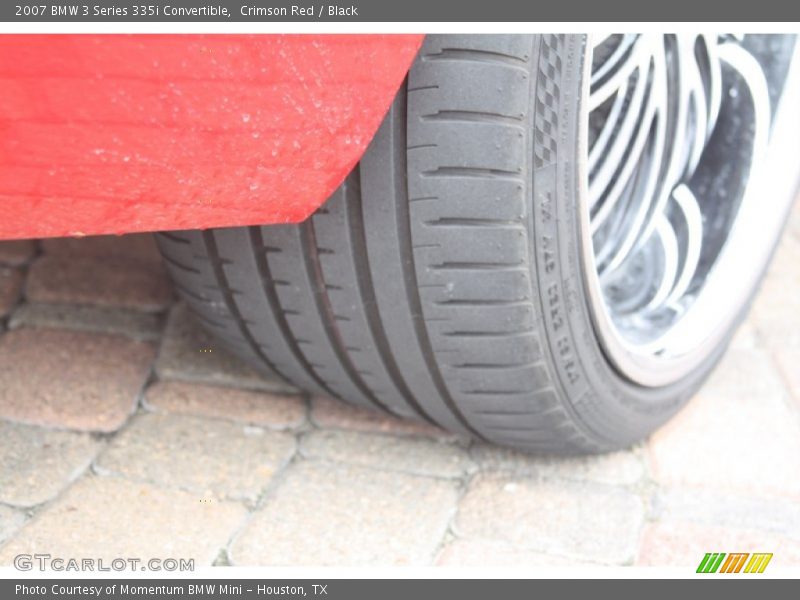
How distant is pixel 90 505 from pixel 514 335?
59cm

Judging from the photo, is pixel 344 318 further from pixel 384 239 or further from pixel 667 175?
pixel 667 175

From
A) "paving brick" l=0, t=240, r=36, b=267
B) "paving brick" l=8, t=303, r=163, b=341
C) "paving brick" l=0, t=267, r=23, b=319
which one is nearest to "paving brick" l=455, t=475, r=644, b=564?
"paving brick" l=8, t=303, r=163, b=341

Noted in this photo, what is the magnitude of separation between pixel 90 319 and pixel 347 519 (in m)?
0.66

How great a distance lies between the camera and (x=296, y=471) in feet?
4.85

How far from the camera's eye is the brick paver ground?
133 cm

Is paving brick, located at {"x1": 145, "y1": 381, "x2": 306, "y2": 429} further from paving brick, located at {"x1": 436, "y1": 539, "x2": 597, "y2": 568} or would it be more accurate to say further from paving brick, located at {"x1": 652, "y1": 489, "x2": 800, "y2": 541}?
paving brick, located at {"x1": 652, "y1": 489, "x2": 800, "y2": 541}

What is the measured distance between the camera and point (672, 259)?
5.73ft

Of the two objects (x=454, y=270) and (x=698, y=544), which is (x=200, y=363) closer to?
(x=454, y=270)

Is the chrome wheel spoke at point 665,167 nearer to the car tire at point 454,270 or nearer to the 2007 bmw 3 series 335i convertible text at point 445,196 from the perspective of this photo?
the 2007 bmw 3 series 335i convertible text at point 445,196

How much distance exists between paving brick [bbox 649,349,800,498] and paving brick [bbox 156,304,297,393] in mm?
618

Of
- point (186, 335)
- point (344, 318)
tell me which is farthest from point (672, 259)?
point (186, 335)

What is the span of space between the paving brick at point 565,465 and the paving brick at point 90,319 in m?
0.61

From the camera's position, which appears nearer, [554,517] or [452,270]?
[452,270]

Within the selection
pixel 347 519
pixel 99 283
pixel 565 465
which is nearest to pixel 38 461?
pixel 347 519
